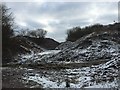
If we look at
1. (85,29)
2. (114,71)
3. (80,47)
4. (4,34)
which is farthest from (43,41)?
(114,71)

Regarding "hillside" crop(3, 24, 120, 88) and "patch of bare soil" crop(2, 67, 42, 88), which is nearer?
"patch of bare soil" crop(2, 67, 42, 88)

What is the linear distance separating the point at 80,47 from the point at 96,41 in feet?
8.70

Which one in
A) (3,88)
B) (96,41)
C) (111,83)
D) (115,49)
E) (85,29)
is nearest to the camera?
(3,88)

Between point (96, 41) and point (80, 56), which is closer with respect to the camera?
point (80, 56)

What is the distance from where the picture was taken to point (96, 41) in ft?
150

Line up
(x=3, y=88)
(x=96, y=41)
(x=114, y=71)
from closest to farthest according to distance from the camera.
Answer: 1. (x=3, y=88)
2. (x=114, y=71)
3. (x=96, y=41)

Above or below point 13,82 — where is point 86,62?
above

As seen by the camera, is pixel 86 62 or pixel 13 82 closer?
pixel 13 82

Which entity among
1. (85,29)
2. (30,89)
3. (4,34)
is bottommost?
(30,89)

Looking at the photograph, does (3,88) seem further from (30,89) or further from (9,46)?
(9,46)

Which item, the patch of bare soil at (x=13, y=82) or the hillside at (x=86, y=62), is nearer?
the patch of bare soil at (x=13, y=82)

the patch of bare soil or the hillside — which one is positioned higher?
the hillside

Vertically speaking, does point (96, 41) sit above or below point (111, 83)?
above

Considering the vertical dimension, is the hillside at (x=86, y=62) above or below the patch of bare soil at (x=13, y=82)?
above
